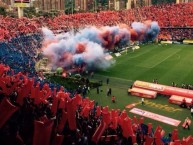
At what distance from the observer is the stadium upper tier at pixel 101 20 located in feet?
150

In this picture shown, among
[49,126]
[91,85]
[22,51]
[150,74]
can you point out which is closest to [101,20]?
[22,51]

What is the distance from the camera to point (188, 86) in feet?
95.0

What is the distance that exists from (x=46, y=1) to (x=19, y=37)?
9139 centimetres

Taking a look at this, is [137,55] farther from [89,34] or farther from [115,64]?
[89,34]

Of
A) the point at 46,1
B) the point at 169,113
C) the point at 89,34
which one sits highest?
the point at 46,1

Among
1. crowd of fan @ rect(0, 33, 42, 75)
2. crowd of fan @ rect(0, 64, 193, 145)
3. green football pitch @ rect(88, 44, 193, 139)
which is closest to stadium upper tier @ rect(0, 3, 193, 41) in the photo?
crowd of fan @ rect(0, 33, 42, 75)

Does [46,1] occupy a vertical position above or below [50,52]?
above

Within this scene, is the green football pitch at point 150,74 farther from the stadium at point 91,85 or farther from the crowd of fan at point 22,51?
the crowd of fan at point 22,51

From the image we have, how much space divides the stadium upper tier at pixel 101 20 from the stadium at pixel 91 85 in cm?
26

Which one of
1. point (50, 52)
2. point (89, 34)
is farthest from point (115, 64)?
point (50, 52)

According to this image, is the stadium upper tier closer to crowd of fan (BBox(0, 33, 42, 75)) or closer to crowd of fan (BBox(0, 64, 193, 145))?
crowd of fan (BBox(0, 33, 42, 75))

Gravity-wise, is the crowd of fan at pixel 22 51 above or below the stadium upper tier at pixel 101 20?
below

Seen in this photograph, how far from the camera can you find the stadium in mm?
9289

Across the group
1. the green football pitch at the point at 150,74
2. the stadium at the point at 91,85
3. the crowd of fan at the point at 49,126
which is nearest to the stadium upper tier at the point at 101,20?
the stadium at the point at 91,85
